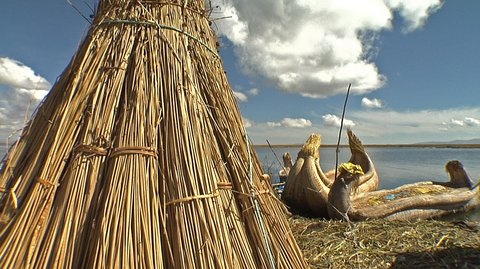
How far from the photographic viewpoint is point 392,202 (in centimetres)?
382

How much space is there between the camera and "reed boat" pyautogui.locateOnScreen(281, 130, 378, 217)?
428cm

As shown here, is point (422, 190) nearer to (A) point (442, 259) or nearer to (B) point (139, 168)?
(A) point (442, 259)

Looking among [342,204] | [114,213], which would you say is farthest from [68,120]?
[342,204]

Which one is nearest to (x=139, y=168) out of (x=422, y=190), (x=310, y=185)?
(x=310, y=185)

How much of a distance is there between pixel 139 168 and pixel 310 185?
3.63 meters

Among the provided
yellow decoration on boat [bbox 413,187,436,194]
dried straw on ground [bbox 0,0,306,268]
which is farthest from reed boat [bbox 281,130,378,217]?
dried straw on ground [bbox 0,0,306,268]

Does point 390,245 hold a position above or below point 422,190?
below

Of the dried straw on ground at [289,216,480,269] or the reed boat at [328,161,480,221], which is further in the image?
the reed boat at [328,161,480,221]

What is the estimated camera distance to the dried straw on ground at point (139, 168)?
1.03 meters

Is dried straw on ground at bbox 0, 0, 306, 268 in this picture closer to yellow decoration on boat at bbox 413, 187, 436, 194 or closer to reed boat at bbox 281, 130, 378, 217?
reed boat at bbox 281, 130, 378, 217

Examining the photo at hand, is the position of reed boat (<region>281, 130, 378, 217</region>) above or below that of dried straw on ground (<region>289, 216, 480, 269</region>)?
above

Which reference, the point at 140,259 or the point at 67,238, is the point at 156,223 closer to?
the point at 140,259

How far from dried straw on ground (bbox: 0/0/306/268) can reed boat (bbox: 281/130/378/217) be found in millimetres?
3041

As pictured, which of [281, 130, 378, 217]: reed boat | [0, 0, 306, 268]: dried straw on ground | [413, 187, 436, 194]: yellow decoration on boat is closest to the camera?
[0, 0, 306, 268]: dried straw on ground
